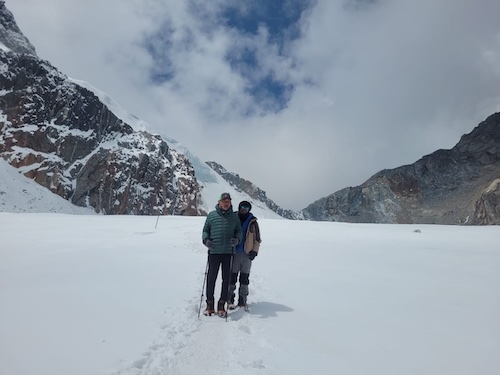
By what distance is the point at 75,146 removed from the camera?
98.5 m

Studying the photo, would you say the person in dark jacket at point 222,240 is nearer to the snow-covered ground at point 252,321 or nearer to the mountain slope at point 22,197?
the snow-covered ground at point 252,321

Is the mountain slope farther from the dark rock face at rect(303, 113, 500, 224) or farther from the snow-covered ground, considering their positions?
the dark rock face at rect(303, 113, 500, 224)

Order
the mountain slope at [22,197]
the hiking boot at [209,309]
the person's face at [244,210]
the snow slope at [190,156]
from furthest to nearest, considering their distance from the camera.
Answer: the snow slope at [190,156] < the mountain slope at [22,197] < the person's face at [244,210] < the hiking boot at [209,309]

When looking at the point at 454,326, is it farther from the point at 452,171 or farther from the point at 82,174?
the point at 452,171

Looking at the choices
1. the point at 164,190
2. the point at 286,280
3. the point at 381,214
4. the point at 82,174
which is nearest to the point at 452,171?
the point at 381,214

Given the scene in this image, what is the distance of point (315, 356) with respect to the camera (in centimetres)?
386

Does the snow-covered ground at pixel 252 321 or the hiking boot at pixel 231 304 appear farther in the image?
the hiking boot at pixel 231 304

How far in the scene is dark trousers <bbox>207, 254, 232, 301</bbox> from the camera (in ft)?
19.7

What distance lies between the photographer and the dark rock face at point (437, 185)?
460ft

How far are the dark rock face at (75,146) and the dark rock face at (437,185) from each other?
11470 centimetres

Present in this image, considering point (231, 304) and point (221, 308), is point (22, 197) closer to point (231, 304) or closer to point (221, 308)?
point (231, 304)

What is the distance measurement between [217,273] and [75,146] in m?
109

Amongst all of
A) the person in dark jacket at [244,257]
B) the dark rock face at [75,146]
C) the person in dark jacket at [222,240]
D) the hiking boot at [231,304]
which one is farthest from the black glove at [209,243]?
the dark rock face at [75,146]

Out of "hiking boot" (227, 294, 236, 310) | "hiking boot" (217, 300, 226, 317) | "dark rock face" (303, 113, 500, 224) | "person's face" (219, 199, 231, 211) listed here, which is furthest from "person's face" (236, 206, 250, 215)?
"dark rock face" (303, 113, 500, 224)
